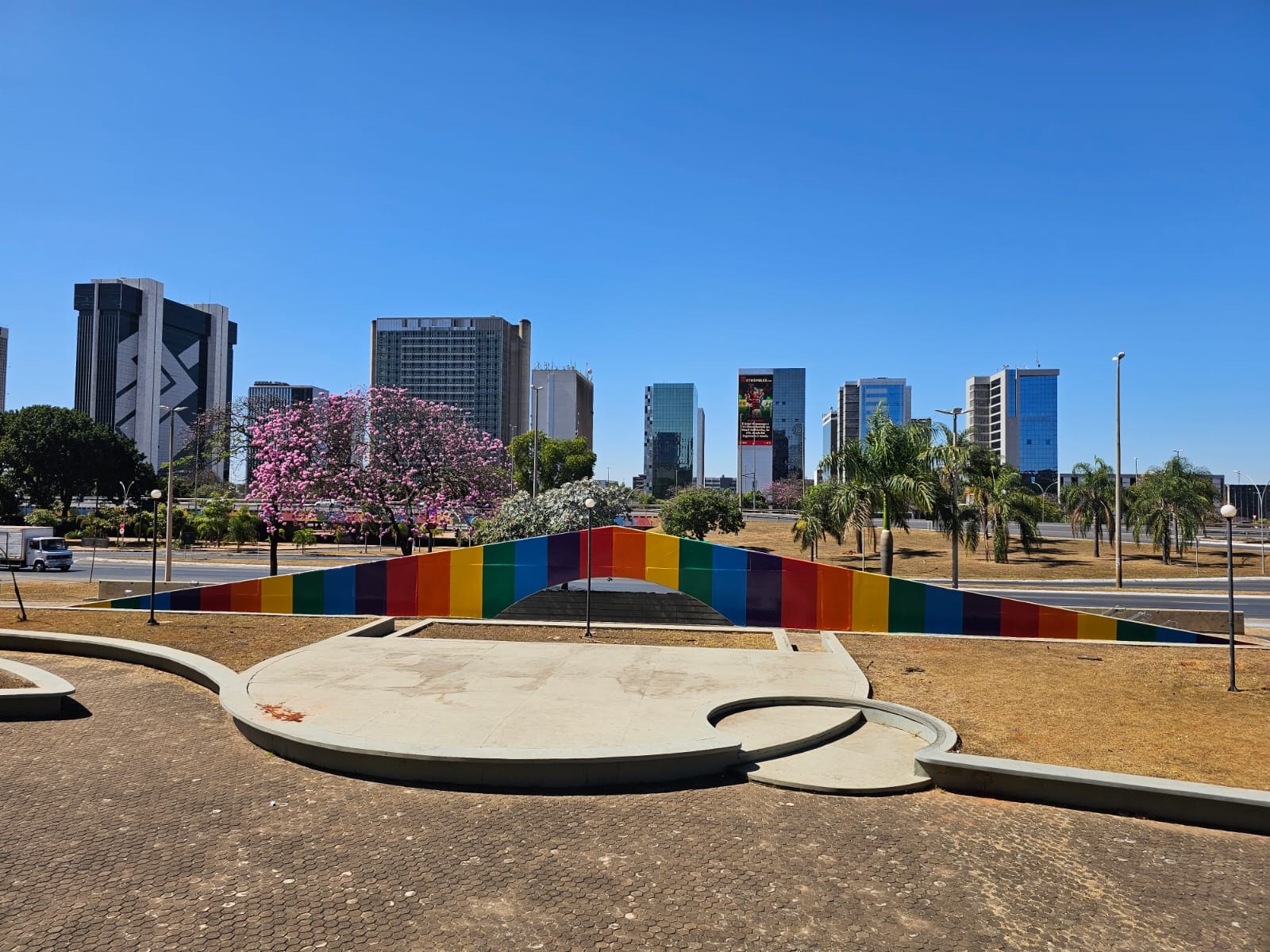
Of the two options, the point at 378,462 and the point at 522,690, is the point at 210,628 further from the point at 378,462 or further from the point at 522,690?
the point at 378,462

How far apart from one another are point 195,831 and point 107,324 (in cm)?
23017

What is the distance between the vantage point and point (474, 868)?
5980 millimetres

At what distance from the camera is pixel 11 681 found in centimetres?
1108

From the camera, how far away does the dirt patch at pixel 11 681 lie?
10734mm

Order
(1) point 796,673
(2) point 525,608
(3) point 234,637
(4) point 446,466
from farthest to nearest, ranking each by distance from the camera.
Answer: (4) point 446,466, (2) point 525,608, (3) point 234,637, (1) point 796,673

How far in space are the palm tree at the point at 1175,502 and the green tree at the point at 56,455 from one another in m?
78.8

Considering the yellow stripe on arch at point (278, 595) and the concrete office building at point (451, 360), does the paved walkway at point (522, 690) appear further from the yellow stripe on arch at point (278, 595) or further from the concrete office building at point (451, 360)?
the concrete office building at point (451, 360)

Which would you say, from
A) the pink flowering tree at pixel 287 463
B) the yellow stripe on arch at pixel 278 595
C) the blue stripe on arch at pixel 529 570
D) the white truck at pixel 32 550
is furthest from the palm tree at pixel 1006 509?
the white truck at pixel 32 550

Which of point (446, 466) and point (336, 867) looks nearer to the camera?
point (336, 867)

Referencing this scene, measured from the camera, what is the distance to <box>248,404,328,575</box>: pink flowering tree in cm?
2862

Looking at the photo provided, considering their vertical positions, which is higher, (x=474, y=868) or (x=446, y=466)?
(x=446, y=466)

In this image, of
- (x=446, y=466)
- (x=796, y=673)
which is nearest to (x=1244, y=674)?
(x=796, y=673)

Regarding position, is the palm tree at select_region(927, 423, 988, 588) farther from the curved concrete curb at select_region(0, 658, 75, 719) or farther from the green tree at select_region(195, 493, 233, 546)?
the green tree at select_region(195, 493, 233, 546)

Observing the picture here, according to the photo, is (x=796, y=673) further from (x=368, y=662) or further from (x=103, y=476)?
(x=103, y=476)
